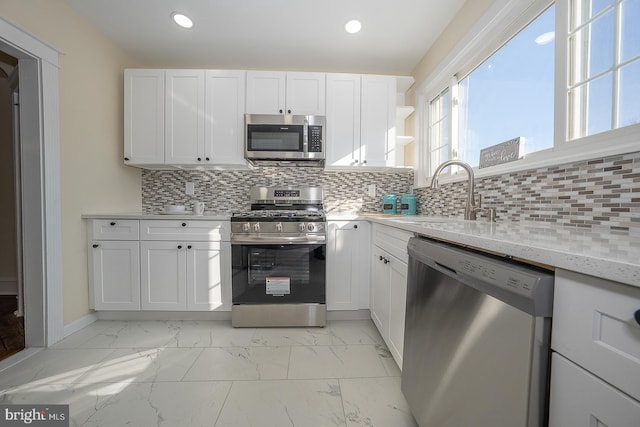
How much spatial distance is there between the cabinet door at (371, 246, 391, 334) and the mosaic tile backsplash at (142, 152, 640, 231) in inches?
26.9

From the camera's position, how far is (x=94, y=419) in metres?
1.18

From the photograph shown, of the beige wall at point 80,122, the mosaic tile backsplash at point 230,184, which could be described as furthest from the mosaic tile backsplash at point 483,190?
the beige wall at point 80,122

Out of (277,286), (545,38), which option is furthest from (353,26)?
(277,286)

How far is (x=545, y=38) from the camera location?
1317 millimetres

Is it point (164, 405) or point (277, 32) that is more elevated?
point (277, 32)

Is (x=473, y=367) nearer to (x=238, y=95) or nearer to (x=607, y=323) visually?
(x=607, y=323)

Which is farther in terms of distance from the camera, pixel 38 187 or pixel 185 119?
pixel 185 119

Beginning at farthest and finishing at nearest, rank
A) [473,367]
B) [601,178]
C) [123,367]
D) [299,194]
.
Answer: [299,194], [123,367], [601,178], [473,367]

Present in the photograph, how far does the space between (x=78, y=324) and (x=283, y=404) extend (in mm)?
1845

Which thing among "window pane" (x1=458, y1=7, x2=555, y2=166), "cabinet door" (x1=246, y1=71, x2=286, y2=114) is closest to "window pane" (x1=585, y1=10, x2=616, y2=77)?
"window pane" (x1=458, y1=7, x2=555, y2=166)

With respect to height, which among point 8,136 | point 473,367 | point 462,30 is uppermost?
point 462,30

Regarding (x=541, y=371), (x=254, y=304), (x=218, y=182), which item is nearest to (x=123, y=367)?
(x=254, y=304)

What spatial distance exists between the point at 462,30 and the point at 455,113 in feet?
1.86

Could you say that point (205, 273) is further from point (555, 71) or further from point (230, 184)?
point (555, 71)
